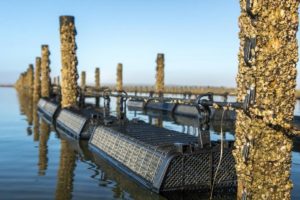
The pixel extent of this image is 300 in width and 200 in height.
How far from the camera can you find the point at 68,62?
68.7 ft

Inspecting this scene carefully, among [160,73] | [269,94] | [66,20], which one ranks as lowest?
[269,94]

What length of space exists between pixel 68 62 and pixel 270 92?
56.0 ft

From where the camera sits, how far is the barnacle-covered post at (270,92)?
4891mm

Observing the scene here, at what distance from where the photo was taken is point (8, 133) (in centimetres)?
1788

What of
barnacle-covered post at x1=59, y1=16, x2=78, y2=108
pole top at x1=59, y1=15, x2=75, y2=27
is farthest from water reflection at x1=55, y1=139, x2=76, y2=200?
pole top at x1=59, y1=15, x2=75, y2=27

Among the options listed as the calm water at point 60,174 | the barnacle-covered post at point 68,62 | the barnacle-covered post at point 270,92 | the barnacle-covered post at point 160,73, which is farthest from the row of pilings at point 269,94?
the barnacle-covered post at point 160,73

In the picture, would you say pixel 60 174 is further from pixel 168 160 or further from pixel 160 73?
pixel 160 73

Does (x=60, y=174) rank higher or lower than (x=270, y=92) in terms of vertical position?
lower

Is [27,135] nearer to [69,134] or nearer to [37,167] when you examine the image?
[69,134]

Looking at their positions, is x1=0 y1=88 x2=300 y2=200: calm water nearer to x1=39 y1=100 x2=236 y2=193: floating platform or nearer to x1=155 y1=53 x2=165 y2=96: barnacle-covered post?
x1=39 y1=100 x2=236 y2=193: floating platform

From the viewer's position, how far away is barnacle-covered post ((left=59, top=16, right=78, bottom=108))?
20.5 meters

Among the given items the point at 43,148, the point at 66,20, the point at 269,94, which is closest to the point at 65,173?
the point at 43,148

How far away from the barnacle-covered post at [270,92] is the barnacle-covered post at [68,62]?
16159mm

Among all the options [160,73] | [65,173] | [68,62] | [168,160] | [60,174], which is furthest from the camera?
[160,73]
